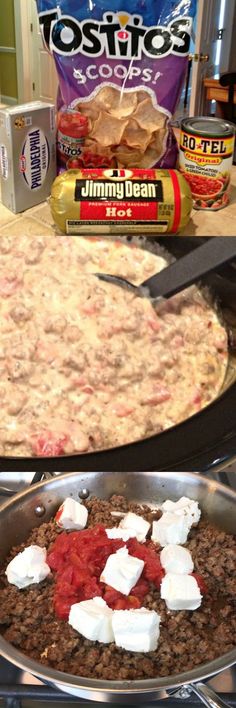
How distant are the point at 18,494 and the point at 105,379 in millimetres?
209

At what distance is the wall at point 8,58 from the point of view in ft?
11.8

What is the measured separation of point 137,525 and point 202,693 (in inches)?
10.4

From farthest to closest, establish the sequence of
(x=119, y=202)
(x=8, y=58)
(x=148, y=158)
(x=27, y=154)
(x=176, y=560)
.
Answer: (x=8, y=58) < (x=148, y=158) < (x=27, y=154) < (x=119, y=202) < (x=176, y=560)

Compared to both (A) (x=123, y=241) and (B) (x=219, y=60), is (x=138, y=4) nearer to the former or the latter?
(A) (x=123, y=241)

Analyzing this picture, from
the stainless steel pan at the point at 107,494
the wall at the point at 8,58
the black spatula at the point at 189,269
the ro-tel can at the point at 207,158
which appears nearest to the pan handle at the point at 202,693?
the stainless steel pan at the point at 107,494

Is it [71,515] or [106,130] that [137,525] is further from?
[106,130]

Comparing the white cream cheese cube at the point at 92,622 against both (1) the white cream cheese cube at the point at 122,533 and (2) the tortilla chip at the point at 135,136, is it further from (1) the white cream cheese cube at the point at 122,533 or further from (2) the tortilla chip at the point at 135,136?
(2) the tortilla chip at the point at 135,136

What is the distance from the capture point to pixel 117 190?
0.75 m

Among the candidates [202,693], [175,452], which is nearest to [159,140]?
[175,452]

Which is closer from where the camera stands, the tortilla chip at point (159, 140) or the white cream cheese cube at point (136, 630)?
the white cream cheese cube at point (136, 630)

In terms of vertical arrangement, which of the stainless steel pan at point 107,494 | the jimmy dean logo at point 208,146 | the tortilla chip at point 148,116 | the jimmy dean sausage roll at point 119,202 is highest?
the tortilla chip at point 148,116

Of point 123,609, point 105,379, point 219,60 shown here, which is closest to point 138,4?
point 105,379

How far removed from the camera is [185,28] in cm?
84

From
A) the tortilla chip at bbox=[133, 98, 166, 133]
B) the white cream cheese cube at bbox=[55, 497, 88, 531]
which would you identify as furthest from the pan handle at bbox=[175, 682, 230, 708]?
the tortilla chip at bbox=[133, 98, 166, 133]
